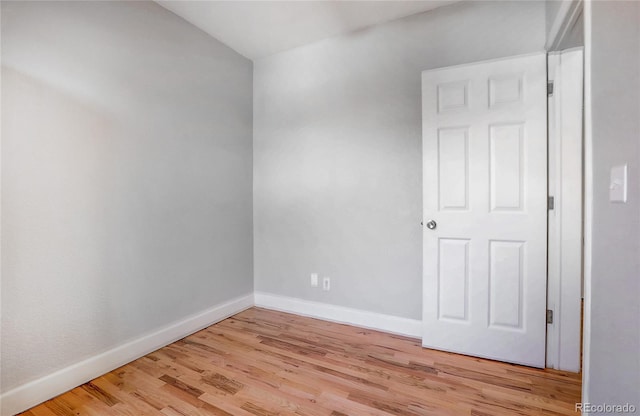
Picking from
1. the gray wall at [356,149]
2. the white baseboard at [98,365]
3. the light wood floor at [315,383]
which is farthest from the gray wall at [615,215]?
the white baseboard at [98,365]

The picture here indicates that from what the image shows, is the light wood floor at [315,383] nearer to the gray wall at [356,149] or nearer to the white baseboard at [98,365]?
the white baseboard at [98,365]

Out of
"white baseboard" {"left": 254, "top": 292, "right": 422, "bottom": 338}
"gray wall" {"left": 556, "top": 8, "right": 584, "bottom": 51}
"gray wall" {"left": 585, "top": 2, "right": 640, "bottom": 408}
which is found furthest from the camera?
"white baseboard" {"left": 254, "top": 292, "right": 422, "bottom": 338}

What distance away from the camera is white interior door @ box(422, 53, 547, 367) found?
1.88 metres

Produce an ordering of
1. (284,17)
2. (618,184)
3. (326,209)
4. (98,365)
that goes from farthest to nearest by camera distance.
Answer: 1. (326,209)
2. (284,17)
3. (98,365)
4. (618,184)

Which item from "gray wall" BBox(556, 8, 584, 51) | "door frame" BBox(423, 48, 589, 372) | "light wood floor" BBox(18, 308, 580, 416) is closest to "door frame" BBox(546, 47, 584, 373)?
"door frame" BBox(423, 48, 589, 372)

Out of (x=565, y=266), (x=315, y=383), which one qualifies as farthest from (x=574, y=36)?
(x=315, y=383)

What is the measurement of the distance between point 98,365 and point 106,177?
48.3 inches

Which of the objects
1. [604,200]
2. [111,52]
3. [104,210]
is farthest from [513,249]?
[111,52]

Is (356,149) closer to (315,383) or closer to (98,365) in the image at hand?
(315,383)

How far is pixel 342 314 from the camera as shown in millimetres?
2637

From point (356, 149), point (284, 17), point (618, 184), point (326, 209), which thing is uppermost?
point (284, 17)

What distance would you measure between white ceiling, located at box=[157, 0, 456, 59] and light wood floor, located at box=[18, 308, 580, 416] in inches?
105

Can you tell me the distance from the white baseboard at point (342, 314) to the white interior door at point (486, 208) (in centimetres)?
22

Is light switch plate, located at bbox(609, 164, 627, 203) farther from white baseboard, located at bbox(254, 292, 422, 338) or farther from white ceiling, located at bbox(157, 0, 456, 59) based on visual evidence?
white ceiling, located at bbox(157, 0, 456, 59)
